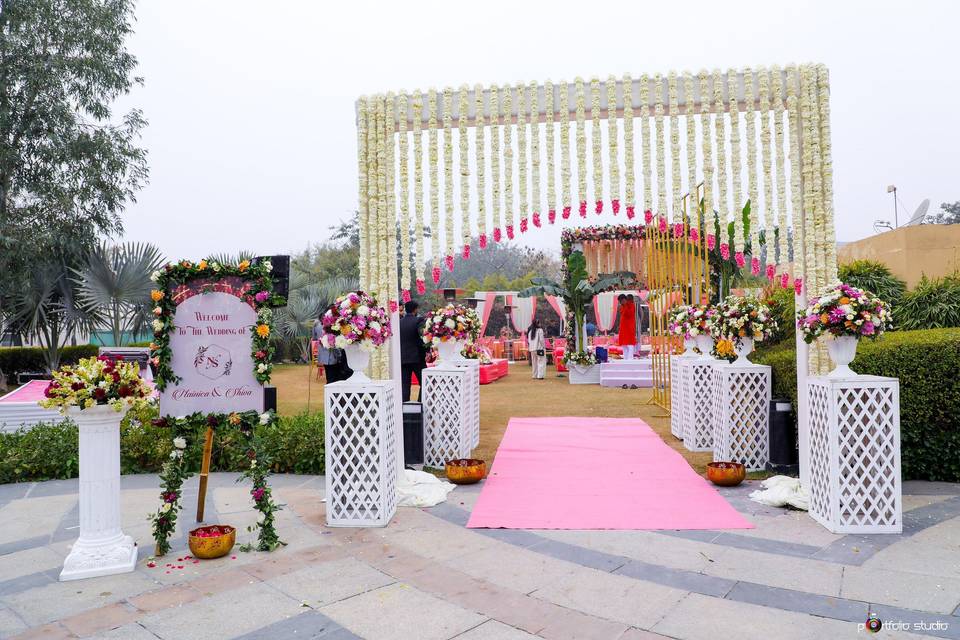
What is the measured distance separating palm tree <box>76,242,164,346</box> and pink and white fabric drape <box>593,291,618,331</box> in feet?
40.9

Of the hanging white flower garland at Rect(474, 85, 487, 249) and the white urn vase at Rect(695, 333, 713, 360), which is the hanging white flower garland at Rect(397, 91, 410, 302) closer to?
the hanging white flower garland at Rect(474, 85, 487, 249)

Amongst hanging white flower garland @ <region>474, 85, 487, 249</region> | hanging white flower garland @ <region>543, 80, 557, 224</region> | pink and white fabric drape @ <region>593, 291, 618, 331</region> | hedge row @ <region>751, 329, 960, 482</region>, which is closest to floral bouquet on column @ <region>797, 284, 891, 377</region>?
hedge row @ <region>751, 329, 960, 482</region>

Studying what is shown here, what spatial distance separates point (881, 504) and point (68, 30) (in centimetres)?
1648

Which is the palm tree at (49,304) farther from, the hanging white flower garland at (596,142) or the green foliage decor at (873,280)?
the green foliage decor at (873,280)

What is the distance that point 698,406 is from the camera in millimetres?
6906

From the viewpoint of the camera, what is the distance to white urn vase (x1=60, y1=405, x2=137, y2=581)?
357cm

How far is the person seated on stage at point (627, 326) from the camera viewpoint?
15276mm

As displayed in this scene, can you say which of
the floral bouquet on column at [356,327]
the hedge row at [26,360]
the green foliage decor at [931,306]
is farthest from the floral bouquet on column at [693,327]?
the hedge row at [26,360]

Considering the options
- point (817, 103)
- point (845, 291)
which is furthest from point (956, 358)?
point (817, 103)

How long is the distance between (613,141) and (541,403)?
268 inches

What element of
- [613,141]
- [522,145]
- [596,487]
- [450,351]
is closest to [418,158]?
[522,145]

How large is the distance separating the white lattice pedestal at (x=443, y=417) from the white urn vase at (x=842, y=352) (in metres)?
3.32

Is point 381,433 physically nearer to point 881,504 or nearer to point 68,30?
point 881,504

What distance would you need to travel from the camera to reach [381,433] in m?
4.47
